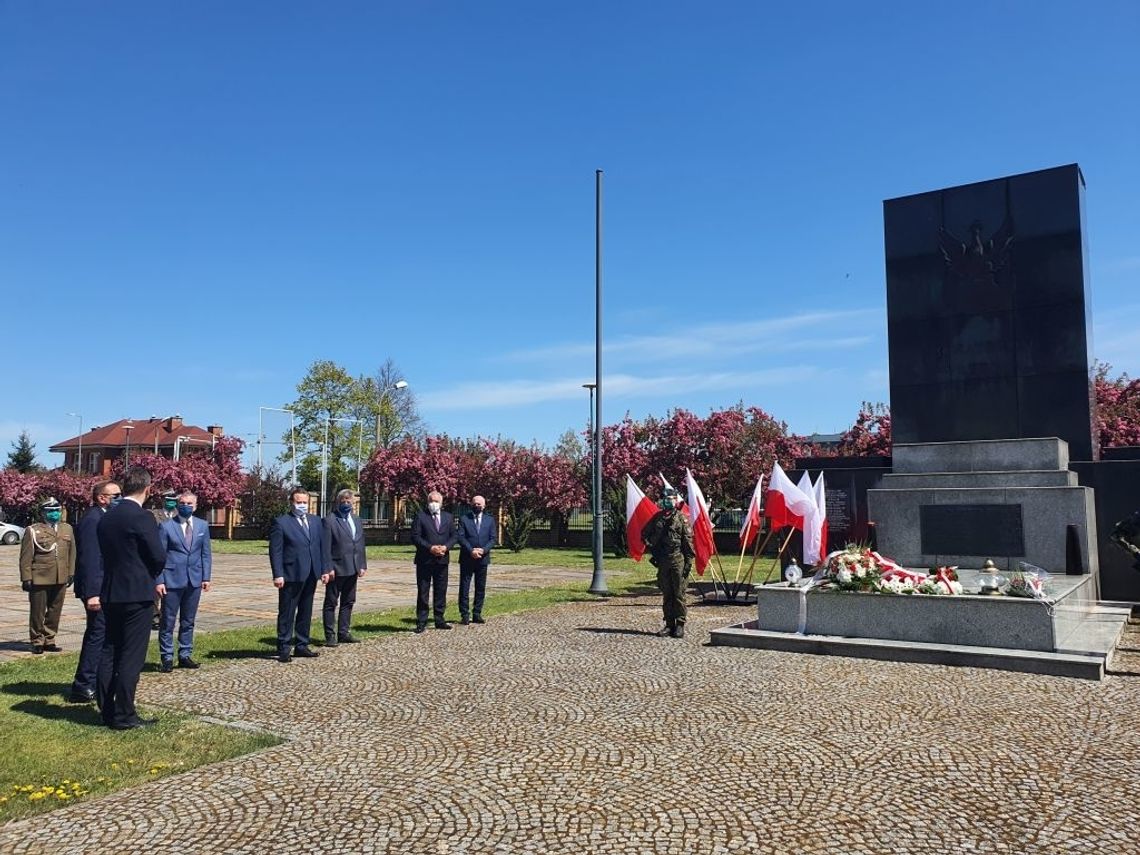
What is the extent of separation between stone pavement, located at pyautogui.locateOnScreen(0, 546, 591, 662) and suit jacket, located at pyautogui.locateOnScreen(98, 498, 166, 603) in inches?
172

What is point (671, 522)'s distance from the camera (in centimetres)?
1116

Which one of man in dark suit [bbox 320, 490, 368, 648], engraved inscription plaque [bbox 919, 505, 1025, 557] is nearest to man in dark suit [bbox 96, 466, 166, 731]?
man in dark suit [bbox 320, 490, 368, 648]

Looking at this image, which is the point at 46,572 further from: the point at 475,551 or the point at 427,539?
the point at 475,551

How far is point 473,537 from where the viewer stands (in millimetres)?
12312

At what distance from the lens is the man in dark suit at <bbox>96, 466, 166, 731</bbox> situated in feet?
21.6

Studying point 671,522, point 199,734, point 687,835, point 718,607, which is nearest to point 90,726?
point 199,734

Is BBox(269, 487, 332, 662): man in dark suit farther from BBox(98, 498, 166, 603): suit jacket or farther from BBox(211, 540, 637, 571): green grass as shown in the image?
BBox(211, 540, 637, 571): green grass

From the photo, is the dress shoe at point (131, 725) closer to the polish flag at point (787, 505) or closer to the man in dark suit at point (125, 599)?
the man in dark suit at point (125, 599)

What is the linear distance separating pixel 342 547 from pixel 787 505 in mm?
6802

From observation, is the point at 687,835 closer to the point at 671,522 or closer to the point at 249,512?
the point at 671,522

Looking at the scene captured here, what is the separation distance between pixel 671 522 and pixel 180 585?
5727 millimetres

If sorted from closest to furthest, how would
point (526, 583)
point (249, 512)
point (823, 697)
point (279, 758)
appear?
1. point (279, 758)
2. point (823, 697)
3. point (526, 583)
4. point (249, 512)

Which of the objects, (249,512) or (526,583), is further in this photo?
(249,512)

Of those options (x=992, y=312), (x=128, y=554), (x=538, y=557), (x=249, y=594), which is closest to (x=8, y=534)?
(x=538, y=557)
